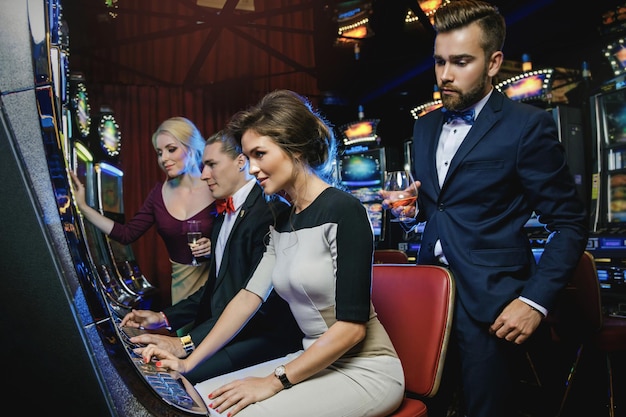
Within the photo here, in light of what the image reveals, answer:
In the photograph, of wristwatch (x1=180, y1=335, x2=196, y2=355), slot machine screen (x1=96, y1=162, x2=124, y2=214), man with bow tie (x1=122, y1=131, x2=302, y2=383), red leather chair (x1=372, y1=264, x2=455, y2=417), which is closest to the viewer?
red leather chair (x1=372, y1=264, x2=455, y2=417)

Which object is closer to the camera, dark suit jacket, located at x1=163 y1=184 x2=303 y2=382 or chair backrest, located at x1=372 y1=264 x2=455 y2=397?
chair backrest, located at x1=372 y1=264 x2=455 y2=397

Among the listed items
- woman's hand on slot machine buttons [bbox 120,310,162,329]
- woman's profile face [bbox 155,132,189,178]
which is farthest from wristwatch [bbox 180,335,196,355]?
woman's profile face [bbox 155,132,189,178]

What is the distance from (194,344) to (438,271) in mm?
696

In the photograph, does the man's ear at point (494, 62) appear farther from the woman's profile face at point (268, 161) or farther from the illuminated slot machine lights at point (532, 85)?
the illuminated slot machine lights at point (532, 85)

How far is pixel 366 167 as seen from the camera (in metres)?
6.64

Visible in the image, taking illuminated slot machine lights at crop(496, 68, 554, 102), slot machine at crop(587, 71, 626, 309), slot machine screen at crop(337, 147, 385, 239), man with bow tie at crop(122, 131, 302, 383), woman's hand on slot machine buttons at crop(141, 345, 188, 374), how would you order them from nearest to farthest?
woman's hand on slot machine buttons at crop(141, 345, 188, 374)
man with bow tie at crop(122, 131, 302, 383)
slot machine at crop(587, 71, 626, 309)
illuminated slot machine lights at crop(496, 68, 554, 102)
slot machine screen at crop(337, 147, 385, 239)

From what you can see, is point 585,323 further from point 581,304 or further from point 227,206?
point 227,206

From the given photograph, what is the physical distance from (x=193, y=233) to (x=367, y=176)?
460cm

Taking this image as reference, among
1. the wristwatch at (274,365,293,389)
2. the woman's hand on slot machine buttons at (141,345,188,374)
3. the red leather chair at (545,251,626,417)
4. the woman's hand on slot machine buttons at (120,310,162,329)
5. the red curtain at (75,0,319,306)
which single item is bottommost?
the red leather chair at (545,251,626,417)

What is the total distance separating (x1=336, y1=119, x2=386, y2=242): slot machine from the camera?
21.2 feet

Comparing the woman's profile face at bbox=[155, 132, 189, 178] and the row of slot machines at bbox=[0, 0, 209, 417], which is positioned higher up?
the woman's profile face at bbox=[155, 132, 189, 178]

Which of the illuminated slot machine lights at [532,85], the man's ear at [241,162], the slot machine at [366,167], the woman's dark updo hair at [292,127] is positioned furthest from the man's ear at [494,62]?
the slot machine at [366,167]

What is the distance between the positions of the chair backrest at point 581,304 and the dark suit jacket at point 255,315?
1225 millimetres

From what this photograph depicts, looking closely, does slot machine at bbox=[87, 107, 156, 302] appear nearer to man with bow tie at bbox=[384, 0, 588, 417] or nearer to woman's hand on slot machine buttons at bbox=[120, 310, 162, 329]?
woman's hand on slot machine buttons at bbox=[120, 310, 162, 329]
